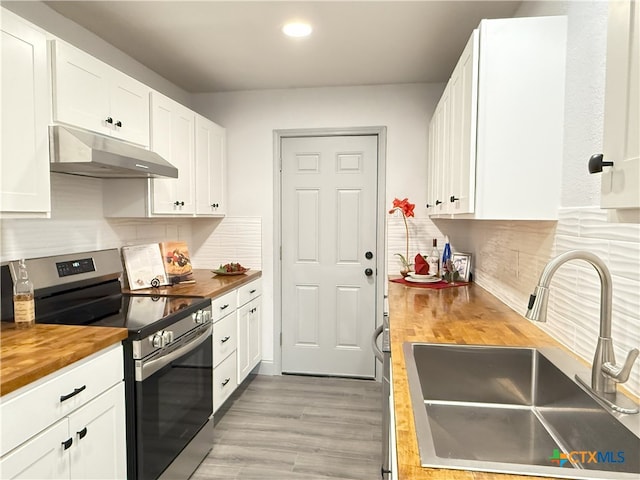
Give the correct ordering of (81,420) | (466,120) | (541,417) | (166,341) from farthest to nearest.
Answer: (166,341)
(466,120)
(81,420)
(541,417)

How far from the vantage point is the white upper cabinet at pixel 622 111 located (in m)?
0.71

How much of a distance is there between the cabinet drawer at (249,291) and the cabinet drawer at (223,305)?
110mm

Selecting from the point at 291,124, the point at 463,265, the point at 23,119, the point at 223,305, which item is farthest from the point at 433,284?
the point at 23,119

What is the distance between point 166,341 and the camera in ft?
6.41

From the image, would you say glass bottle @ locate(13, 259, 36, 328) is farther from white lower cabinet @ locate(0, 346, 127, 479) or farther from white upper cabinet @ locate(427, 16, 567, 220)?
white upper cabinet @ locate(427, 16, 567, 220)

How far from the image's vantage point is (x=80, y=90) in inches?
75.4

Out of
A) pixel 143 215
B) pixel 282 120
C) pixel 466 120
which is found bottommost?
pixel 143 215

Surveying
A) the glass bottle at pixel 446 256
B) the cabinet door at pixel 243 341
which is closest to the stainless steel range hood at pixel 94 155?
the cabinet door at pixel 243 341

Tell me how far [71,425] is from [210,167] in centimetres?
226

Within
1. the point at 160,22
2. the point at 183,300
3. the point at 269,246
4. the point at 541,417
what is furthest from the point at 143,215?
the point at 541,417

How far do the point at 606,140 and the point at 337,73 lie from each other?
8.64 ft

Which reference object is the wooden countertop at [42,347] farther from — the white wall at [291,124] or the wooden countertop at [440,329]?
the white wall at [291,124]

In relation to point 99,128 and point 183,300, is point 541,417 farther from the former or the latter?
point 99,128

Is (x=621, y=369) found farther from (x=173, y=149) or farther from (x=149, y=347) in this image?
(x=173, y=149)
